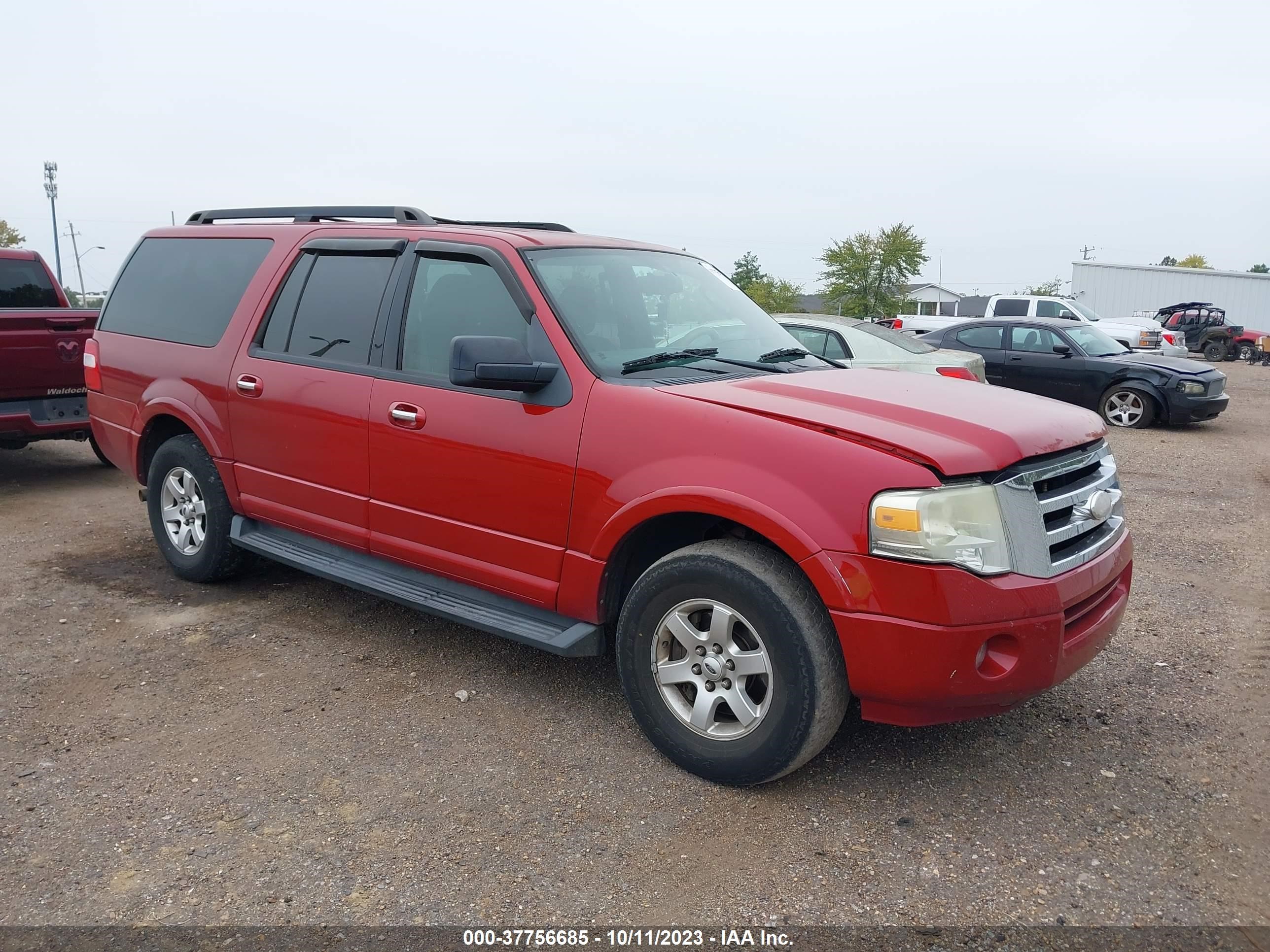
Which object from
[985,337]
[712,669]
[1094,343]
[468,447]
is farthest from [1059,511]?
[985,337]

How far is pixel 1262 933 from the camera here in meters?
2.55

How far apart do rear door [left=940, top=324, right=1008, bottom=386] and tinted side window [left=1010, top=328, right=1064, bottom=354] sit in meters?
0.15

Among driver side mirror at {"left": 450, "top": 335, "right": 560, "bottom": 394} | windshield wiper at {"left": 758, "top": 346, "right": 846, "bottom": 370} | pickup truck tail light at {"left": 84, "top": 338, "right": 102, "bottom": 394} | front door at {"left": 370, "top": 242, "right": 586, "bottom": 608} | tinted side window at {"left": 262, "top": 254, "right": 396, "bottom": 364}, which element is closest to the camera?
driver side mirror at {"left": 450, "top": 335, "right": 560, "bottom": 394}

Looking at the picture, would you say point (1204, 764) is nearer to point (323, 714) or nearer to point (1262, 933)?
point (1262, 933)

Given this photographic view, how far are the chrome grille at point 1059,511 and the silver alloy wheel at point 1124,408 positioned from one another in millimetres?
10322

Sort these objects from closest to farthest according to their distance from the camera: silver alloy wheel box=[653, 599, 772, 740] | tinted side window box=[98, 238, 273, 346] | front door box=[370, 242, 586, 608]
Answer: silver alloy wheel box=[653, 599, 772, 740] < front door box=[370, 242, 586, 608] < tinted side window box=[98, 238, 273, 346]

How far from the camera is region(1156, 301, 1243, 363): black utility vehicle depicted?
30234 millimetres

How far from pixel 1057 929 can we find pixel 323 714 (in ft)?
8.92

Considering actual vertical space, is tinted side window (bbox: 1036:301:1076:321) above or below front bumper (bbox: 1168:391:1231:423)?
above

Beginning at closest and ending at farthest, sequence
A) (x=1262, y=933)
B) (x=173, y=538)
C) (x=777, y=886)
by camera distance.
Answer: (x=1262, y=933), (x=777, y=886), (x=173, y=538)

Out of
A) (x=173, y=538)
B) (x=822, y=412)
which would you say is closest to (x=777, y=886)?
(x=822, y=412)

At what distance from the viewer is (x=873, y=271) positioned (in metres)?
45.0

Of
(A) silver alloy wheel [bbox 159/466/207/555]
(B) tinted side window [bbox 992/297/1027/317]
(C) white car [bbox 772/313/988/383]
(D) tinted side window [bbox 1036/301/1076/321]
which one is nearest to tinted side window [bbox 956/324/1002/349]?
(C) white car [bbox 772/313/988/383]

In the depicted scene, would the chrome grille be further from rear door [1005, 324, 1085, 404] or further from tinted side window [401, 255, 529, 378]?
rear door [1005, 324, 1085, 404]
